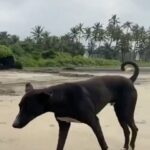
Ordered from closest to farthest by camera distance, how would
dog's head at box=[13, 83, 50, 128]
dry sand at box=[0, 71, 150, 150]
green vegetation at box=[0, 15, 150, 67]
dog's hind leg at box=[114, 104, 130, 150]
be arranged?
dog's head at box=[13, 83, 50, 128], dog's hind leg at box=[114, 104, 130, 150], dry sand at box=[0, 71, 150, 150], green vegetation at box=[0, 15, 150, 67]

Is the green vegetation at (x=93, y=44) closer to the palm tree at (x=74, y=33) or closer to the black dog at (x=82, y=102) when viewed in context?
the palm tree at (x=74, y=33)

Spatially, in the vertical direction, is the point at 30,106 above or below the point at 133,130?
above

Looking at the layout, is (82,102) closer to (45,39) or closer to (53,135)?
(53,135)

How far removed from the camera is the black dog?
277 inches

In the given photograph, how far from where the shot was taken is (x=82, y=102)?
24.7ft

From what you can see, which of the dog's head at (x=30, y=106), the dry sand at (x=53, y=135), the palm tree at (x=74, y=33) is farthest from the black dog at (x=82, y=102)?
the palm tree at (x=74, y=33)

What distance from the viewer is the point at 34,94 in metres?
7.01

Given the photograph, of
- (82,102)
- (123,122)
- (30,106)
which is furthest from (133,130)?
(30,106)

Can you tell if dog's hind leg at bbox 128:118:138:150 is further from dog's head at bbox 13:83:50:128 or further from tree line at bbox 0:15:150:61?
tree line at bbox 0:15:150:61

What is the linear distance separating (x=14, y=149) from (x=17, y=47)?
240 feet

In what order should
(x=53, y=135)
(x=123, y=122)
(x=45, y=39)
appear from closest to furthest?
(x=123, y=122) → (x=53, y=135) → (x=45, y=39)

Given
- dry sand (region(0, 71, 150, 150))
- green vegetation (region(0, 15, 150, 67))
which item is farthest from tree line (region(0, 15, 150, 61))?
dry sand (region(0, 71, 150, 150))

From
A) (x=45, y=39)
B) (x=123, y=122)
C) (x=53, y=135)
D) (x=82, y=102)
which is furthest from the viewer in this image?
(x=45, y=39)

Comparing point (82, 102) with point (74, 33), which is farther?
point (74, 33)
